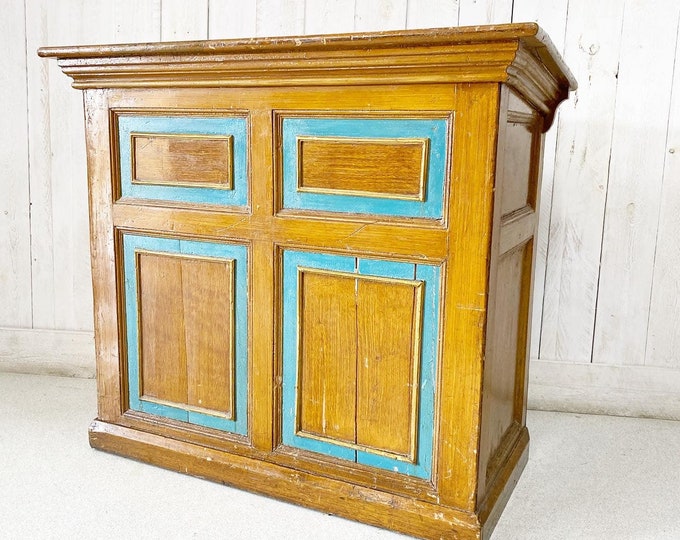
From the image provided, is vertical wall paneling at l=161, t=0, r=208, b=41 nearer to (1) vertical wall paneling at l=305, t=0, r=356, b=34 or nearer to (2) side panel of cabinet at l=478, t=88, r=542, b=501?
(1) vertical wall paneling at l=305, t=0, r=356, b=34

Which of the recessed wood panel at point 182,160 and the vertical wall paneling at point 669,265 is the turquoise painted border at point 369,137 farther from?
the vertical wall paneling at point 669,265

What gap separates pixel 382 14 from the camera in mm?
2363

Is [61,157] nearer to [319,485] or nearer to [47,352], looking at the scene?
[47,352]

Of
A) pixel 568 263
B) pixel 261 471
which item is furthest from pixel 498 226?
pixel 568 263

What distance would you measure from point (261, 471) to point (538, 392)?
1.17 metres

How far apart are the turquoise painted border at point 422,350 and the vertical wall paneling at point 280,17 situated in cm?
112

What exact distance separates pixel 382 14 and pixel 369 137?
1.02m

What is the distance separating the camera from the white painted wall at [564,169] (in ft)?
7.43

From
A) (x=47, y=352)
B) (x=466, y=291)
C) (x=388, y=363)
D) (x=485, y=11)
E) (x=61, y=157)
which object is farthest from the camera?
(x=47, y=352)

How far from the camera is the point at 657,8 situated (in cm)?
221

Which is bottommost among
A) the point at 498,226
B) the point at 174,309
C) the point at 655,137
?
the point at 174,309

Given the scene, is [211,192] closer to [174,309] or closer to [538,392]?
[174,309]

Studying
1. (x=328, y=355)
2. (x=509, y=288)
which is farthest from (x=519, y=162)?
(x=328, y=355)

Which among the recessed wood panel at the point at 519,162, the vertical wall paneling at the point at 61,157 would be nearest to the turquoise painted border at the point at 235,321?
the recessed wood panel at the point at 519,162
